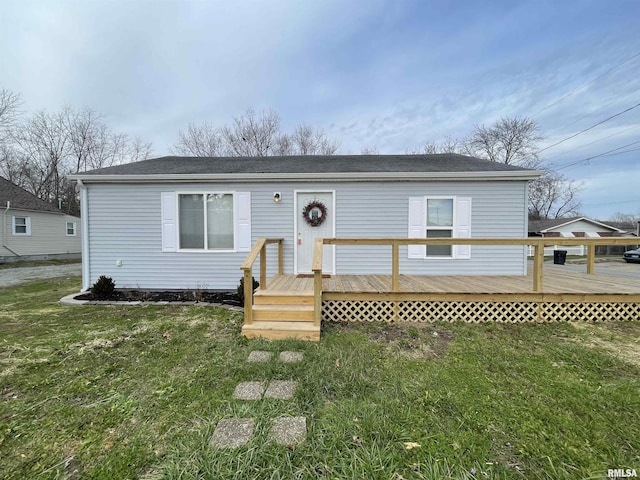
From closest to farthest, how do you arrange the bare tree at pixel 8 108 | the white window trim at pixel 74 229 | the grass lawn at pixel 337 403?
1. the grass lawn at pixel 337 403
2. the bare tree at pixel 8 108
3. the white window trim at pixel 74 229

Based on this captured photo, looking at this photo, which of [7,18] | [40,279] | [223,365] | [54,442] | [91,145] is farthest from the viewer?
[91,145]

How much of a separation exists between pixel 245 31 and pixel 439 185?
969 cm

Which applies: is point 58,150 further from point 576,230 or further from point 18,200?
point 576,230

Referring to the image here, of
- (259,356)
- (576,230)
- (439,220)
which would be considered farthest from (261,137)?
(576,230)

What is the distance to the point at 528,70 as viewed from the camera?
607 inches

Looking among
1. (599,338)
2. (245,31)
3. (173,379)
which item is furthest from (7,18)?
(599,338)

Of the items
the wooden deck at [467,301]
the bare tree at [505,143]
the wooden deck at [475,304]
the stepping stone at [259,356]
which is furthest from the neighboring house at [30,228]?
the bare tree at [505,143]

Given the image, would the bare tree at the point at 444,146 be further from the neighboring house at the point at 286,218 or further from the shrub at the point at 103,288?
the shrub at the point at 103,288

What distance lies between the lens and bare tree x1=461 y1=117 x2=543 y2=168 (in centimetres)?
2179

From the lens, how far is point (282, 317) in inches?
152

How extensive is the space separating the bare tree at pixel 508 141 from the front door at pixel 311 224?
67.4 ft

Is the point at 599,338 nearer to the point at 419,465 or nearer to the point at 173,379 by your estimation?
the point at 419,465

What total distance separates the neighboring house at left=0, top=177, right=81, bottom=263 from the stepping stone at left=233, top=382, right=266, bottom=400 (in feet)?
58.8

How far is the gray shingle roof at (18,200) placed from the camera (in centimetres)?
1343
